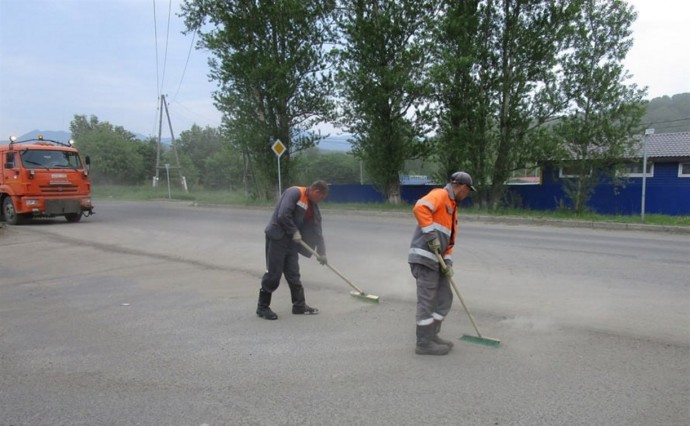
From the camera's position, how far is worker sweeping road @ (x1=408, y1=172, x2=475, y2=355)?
14.4 ft

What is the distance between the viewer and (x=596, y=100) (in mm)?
18078

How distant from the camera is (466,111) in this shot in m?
19.7

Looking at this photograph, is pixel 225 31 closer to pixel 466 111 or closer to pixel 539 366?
pixel 466 111

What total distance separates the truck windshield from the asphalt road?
7.26 m

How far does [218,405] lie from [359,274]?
4.54 meters

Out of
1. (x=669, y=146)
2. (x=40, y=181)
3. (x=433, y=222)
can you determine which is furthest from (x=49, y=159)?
(x=669, y=146)

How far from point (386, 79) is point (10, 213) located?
45.1 ft

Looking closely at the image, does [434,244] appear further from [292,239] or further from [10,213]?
[10,213]

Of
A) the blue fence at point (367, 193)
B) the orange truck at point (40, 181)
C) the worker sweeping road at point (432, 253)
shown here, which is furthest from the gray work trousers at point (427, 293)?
the blue fence at point (367, 193)

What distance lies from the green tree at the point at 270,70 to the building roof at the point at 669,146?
14913 millimetres

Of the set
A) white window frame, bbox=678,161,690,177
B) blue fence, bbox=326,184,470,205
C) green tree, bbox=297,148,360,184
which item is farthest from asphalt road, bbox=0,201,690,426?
green tree, bbox=297,148,360,184

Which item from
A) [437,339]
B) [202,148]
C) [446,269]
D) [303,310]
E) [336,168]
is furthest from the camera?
[202,148]

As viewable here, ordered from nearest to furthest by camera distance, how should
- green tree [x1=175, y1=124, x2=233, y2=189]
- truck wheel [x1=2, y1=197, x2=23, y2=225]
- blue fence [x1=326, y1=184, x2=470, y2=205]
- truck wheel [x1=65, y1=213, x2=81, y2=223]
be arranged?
truck wheel [x1=2, y1=197, x2=23, y2=225]
truck wheel [x1=65, y1=213, x2=81, y2=223]
blue fence [x1=326, y1=184, x2=470, y2=205]
green tree [x1=175, y1=124, x2=233, y2=189]

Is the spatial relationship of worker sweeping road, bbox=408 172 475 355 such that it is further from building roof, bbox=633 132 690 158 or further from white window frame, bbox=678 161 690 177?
white window frame, bbox=678 161 690 177
